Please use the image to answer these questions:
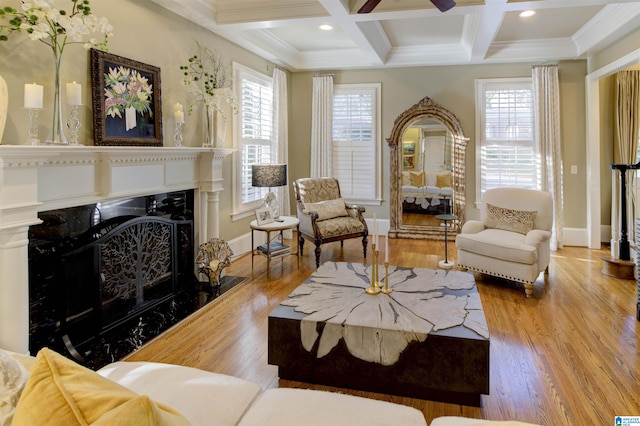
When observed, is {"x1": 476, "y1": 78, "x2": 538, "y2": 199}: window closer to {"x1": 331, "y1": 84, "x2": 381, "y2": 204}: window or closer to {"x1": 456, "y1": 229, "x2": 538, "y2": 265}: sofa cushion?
{"x1": 331, "y1": 84, "x2": 381, "y2": 204}: window

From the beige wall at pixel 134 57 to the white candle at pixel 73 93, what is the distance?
157 mm

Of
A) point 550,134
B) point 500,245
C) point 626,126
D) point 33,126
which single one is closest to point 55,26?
point 33,126

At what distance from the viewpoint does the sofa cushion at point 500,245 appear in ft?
13.3

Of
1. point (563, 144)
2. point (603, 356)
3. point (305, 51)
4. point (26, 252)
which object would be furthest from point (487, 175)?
point (26, 252)

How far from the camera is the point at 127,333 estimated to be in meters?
3.11

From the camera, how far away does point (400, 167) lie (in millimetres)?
6801

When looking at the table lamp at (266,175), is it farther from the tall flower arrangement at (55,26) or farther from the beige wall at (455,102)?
the tall flower arrangement at (55,26)

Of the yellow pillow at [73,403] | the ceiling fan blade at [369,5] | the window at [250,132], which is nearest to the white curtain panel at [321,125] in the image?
the window at [250,132]

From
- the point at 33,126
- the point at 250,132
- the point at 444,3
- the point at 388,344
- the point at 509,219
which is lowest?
the point at 388,344

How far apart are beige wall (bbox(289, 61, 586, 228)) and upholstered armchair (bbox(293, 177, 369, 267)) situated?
1.48 metres

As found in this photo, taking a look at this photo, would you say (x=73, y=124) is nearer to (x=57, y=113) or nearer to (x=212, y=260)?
(x=57, y=113)

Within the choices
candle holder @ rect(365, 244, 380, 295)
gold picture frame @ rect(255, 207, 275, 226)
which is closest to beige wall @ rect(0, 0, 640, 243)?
gold picture frame @ rect(255, 207, 275, 226)

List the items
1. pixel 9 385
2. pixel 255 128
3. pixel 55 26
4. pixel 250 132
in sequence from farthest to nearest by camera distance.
A: pixel 255 128 < pixel 250 132 < pixel 55 26 < pixel 9 385

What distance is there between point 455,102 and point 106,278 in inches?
218
